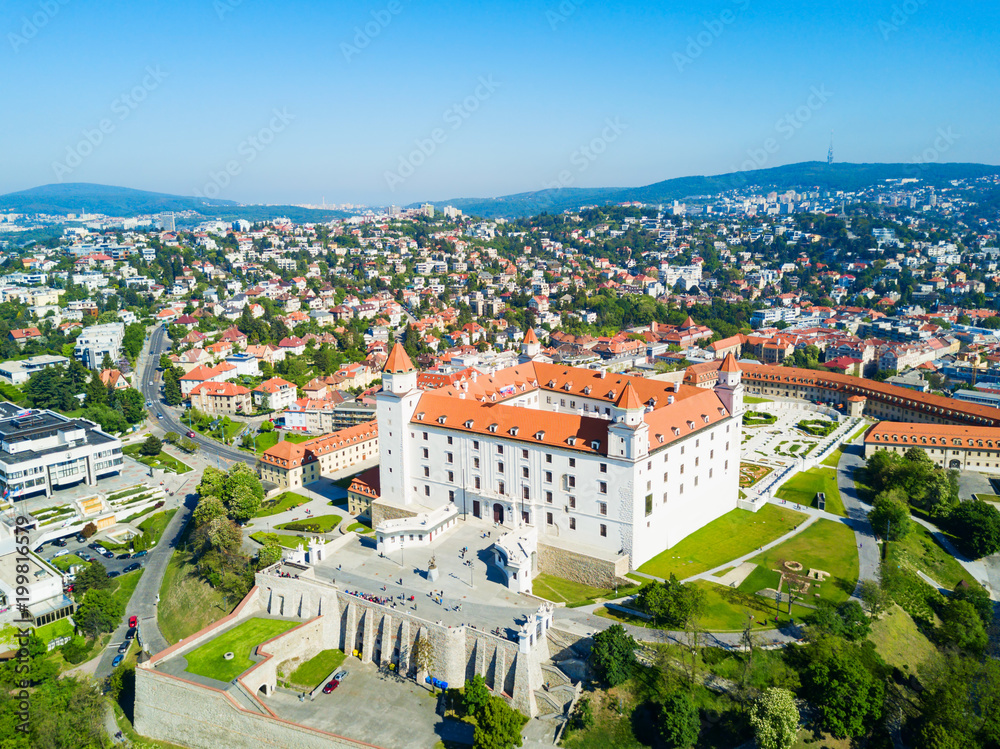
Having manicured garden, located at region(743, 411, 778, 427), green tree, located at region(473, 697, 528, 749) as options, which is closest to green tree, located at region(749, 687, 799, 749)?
green tree, located at region(473, 697, 528, 749)

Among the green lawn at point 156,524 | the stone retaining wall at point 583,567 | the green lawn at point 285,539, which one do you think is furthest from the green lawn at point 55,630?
the stone retaining wall at point 583,567

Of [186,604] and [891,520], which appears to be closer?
[186,604]

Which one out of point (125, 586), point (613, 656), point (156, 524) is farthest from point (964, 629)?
point (156, 524)

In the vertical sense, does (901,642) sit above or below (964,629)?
below

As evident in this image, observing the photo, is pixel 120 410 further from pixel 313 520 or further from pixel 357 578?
pixel 357 578

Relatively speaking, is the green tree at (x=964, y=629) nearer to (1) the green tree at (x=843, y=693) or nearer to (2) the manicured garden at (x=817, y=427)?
(1) the green tree at (x=843, y=693)

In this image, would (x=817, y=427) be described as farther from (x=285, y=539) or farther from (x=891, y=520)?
(x=285, y=539)

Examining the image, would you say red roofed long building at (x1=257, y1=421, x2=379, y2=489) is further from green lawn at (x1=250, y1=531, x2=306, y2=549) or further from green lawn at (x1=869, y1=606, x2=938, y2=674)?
green lawn at (x1=869, y1=606, x2=938, y2=674)
